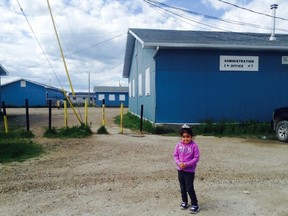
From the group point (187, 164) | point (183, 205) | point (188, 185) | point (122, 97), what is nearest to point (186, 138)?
point (187, 164)

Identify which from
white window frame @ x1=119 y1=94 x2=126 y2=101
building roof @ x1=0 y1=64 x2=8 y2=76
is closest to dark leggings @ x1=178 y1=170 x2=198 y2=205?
building roof @ x1=0 y1=64 x2=8 y2=76

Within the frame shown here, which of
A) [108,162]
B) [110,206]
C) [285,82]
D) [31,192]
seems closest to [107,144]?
[108,162]

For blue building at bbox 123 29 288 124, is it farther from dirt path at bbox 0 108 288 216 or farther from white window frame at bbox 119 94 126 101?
white window frame at bbox 119 94 126 101

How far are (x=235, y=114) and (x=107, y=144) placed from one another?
6572 millimetres

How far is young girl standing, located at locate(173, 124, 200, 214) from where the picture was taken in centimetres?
466

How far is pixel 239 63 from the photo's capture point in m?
14.2

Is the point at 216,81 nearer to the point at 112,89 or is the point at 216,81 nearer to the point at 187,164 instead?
the point at 187,164

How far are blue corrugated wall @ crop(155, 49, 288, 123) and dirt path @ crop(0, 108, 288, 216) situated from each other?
4.10 metres

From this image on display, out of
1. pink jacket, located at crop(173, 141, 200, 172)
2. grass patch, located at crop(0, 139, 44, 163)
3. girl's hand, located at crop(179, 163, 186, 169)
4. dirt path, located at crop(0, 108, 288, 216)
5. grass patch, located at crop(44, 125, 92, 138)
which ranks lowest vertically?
dirt path, located at crop(0, 108, 288, 216)

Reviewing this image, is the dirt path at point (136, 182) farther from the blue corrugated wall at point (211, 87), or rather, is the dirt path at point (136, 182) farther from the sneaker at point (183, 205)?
the blue corrugated wall at point (211, 87)

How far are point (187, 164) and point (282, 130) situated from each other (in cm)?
827

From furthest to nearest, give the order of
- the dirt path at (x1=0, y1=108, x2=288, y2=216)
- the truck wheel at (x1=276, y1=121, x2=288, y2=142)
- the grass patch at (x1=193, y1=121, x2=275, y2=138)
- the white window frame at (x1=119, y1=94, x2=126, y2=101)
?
the white window frame at (x1=119, y1=94, x2=126, y2=101) < the grass patch at (x1=193, y1=121, x2=275, y2=138) < the truck wheel at (x1=276, y1=121, x2=288, y2=142) < the dirt path at (x1=0, y1=108, x2=288, y2=216)

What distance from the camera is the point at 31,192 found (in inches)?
219

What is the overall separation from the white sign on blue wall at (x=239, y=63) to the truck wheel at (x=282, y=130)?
3462mm
